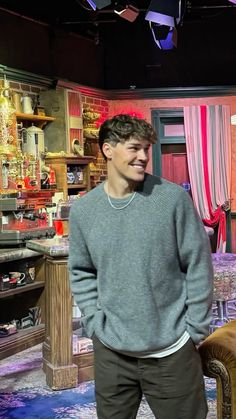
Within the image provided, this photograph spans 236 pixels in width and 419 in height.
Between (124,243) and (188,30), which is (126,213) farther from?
(188,30)

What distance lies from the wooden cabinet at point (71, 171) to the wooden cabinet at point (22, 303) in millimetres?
1535

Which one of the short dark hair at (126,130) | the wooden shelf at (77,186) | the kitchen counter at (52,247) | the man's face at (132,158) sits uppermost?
the short dark hair at (126,130)

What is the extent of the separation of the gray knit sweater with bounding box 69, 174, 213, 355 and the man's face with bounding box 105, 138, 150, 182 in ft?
0.18

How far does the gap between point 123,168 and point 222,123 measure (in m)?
6.63

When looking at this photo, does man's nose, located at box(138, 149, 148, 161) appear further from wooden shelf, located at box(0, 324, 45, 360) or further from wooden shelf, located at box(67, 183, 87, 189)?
wooden shelf, located at box(67, 183, 87, 189)

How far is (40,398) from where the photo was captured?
3.71m

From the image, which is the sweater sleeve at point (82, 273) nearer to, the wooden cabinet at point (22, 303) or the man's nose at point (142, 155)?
the man's nose at point (142, 155)

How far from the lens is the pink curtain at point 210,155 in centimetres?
832

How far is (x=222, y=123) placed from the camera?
8.35m

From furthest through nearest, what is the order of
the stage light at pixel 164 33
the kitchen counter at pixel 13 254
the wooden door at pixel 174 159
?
the wooden door at pixel 174 159, the stage light at pixel 164 33, the kitchen counter at pixel 13 254

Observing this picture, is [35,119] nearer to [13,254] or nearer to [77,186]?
[77,186]

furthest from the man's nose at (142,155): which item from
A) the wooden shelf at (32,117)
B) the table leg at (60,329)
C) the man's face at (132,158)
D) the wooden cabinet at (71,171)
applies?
the wooden cabinet at (71,171)

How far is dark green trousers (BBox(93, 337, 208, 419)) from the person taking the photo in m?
1.95

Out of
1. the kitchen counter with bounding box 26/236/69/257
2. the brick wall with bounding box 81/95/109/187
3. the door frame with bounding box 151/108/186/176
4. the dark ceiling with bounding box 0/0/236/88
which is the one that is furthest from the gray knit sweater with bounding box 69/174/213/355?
the dark ceiling with bounding box 0/0/236/88
